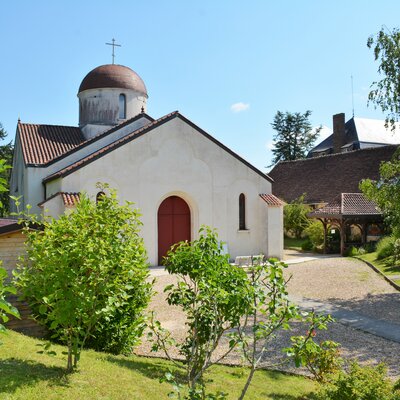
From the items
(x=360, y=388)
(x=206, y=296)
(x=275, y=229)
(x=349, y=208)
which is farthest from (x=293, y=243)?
(x=206, y=296)

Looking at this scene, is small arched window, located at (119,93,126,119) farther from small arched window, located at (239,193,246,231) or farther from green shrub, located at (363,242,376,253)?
green shrub, located at (363,242,376,253)

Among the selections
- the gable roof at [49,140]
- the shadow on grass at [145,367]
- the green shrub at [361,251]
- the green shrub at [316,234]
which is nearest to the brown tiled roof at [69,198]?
the gable roof at [49,140]

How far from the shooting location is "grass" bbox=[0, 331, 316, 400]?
5.42 metres

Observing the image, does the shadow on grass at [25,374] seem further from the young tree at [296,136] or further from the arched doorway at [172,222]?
the young tree at [296,136]

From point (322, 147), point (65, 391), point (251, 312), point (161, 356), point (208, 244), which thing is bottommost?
point (161, 356)

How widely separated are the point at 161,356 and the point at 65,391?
3.48 m

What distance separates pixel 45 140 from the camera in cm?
2417

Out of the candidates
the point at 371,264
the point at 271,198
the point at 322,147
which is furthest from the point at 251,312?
the point at 322,147

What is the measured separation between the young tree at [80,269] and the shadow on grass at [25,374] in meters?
0.31

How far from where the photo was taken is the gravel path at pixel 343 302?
8.85 meters

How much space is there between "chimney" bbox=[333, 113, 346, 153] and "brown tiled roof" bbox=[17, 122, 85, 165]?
29173 millimetres

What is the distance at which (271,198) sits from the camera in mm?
22391

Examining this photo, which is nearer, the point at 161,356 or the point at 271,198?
the point at 161,356

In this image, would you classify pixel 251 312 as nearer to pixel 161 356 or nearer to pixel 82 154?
pixel 161 356
